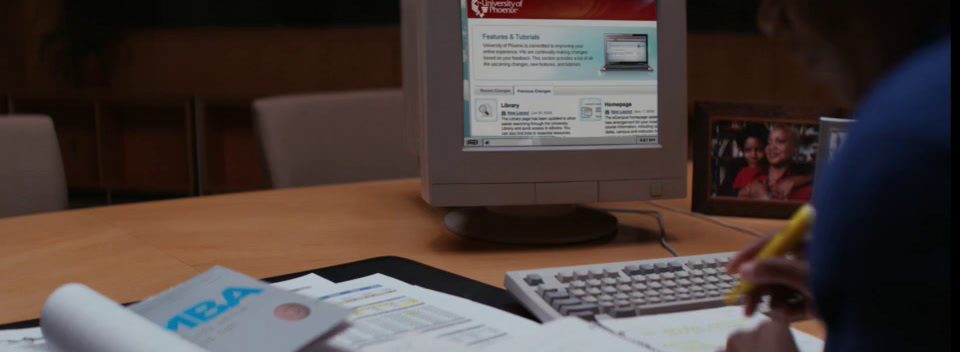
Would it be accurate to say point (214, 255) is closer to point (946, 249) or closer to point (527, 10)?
point (527, 10)

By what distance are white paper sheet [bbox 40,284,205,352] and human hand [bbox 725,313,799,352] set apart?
429mm

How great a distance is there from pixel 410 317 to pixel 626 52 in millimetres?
587

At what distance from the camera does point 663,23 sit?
1.25 m

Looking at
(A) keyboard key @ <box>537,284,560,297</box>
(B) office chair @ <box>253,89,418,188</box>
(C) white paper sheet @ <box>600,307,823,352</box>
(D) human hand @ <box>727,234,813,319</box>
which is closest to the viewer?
(D) human hand @ <box>727,234,813,319</box>

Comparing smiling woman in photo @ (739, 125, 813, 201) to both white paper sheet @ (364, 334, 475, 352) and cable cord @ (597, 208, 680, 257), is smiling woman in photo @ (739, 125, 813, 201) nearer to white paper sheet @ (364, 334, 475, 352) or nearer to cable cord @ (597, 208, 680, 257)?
cable cord @ (597, 208, 680, 257)

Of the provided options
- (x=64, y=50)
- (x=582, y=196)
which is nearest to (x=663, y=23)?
(x=582, y=196)

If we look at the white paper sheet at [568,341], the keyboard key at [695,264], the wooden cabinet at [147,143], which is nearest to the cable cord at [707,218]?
the keyboard key at [695,264]

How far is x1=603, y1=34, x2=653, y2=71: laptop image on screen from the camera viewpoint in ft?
4.07

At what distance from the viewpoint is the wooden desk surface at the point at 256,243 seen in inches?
42.5

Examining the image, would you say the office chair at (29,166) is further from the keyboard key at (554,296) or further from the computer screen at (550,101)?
the keyboard key at (554,296)

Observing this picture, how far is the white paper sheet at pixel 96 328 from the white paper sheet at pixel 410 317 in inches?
6.3

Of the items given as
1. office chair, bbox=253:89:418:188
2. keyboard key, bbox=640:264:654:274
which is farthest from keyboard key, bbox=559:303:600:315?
office chair, bbox=253:89:418:188

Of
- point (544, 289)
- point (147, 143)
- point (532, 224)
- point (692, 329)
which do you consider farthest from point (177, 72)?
point (692, 329)

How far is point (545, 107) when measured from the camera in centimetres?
123
